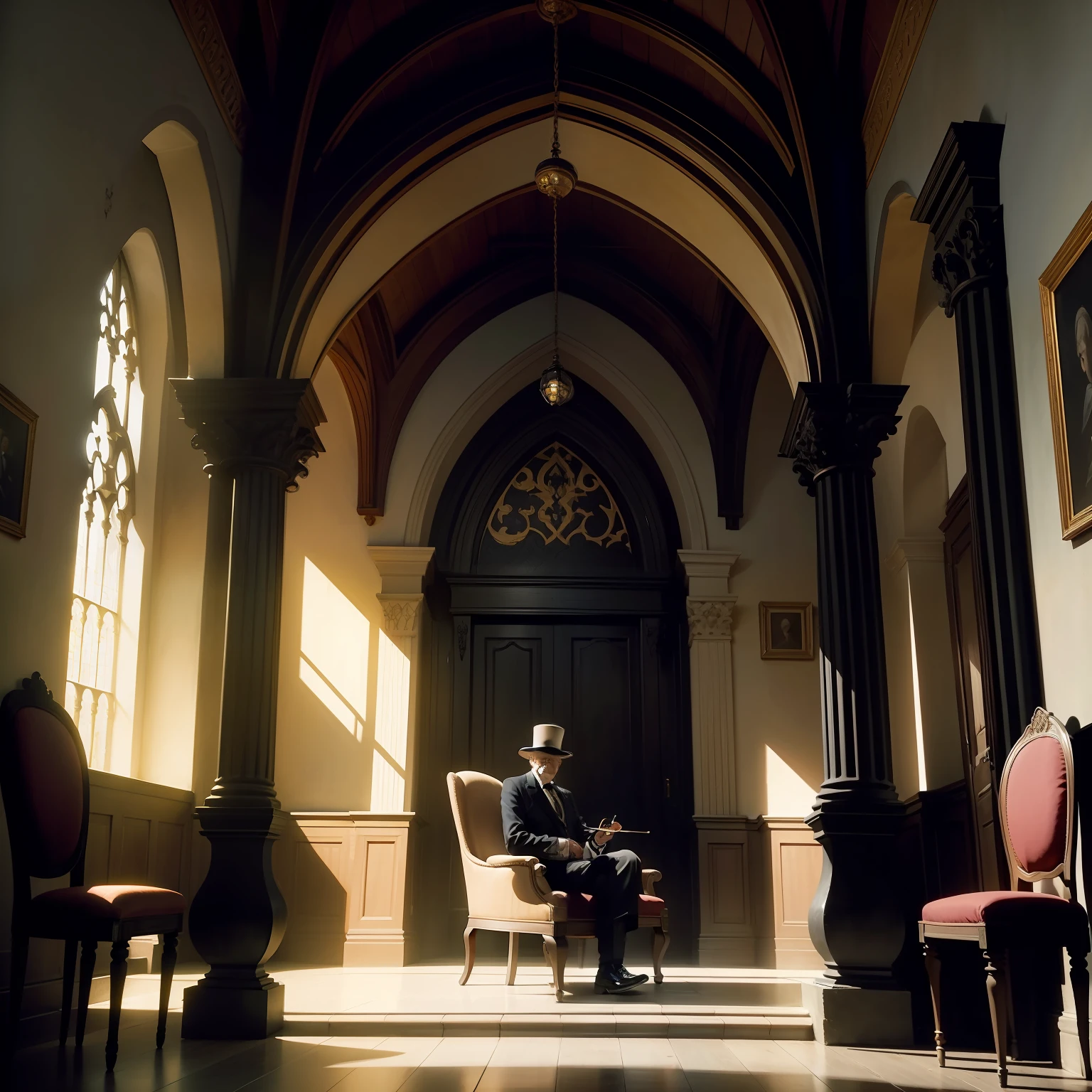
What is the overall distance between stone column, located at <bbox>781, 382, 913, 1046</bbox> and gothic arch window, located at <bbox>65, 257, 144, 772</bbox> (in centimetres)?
372

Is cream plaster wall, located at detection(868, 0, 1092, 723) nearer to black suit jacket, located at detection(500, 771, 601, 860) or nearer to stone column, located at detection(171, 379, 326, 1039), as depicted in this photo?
black suit jacket, located at detection(500, 771, 601, 860)

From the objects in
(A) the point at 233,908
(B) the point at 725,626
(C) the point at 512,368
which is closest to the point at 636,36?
(C) the point at 512,368

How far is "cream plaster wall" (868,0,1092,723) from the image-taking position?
3.56 meters

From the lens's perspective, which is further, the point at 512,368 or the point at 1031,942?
the point at 512,368

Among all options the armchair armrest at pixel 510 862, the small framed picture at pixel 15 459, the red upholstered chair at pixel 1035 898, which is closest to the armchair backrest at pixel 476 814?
the armchair armrest at pixel 510 862

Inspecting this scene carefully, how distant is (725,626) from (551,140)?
3.67 metres

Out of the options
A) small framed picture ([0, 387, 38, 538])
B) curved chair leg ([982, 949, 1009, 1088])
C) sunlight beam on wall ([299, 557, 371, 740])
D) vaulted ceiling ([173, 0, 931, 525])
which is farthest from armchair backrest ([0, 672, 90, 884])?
sunlight beam on wall ([299, 557, 371, 740])

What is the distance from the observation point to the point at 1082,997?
3.31 m

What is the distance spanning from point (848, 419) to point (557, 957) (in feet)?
9.45

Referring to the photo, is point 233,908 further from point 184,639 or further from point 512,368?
point 512,368

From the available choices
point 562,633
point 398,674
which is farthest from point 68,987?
point 562,633

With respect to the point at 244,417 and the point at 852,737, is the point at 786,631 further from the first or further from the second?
the point at 244,417

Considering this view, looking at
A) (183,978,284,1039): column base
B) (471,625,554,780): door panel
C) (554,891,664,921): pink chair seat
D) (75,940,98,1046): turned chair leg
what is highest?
(471,625,554,780): door panel

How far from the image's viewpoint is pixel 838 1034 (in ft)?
15.4
